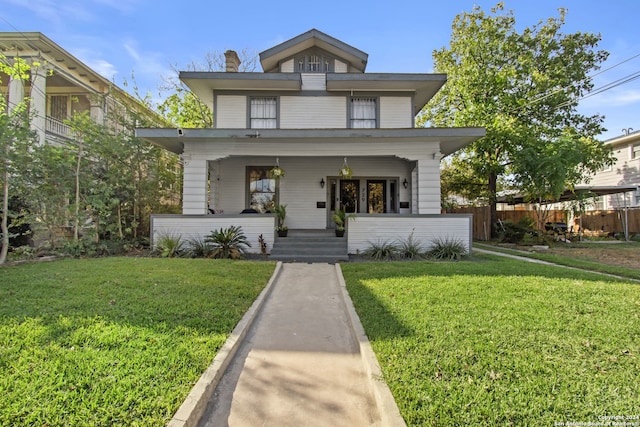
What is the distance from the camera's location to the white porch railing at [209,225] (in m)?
9.36

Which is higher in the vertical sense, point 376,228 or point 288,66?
point 288,66

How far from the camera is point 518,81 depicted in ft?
53.2

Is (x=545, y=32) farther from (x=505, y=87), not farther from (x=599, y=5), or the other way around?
(x=599, y=5)

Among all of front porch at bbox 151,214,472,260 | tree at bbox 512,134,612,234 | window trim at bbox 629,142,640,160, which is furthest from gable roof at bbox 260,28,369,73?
window trim at bbox 629,142,640,160

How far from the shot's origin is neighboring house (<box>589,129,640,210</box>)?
18.7 m

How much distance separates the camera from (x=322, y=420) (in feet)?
7.43

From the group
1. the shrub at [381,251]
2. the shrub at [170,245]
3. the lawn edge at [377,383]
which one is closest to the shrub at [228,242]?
the shrub at [170,245]

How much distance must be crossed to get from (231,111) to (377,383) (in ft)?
37.2

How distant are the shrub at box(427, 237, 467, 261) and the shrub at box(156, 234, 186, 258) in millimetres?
7576

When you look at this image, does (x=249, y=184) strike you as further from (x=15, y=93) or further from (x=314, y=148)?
(x=15, y=93)

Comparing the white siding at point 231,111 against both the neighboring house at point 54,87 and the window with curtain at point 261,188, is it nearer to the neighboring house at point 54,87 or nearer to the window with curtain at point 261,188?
the window with curtain at point 261,188

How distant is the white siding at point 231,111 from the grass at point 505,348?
8.71m

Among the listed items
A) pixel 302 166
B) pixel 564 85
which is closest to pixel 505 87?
pixel 564 85

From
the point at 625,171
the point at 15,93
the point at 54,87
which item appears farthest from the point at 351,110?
the point at 625,171
